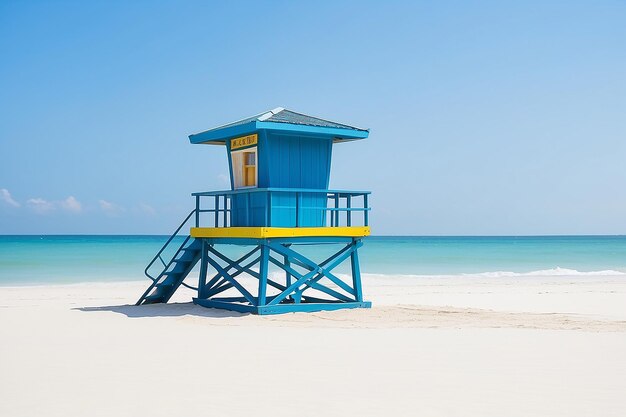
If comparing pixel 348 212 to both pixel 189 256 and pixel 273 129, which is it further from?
pixel 189 256

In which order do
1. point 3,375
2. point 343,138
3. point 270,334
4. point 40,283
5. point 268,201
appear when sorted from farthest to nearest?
point 40,283 < point 343,138 < point 268,201 < point 270,334 < point 3,375

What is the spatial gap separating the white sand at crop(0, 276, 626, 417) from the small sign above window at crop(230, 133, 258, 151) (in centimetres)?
351

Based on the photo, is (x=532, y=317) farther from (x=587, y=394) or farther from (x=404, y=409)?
(x=404, y=409)

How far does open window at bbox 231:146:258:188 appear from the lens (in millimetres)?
15625

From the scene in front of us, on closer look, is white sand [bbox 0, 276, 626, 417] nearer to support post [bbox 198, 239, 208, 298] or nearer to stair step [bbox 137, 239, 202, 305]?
stair step [bbox 137, 239, 202, 305]

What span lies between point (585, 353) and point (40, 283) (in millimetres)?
26614

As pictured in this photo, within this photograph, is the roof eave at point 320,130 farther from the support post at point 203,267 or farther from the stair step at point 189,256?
the stair step at point 189,256

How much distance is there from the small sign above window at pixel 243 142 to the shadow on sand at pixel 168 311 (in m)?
3.47

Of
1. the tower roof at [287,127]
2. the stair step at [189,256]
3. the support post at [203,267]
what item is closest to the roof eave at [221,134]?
the tower roof at [287,127]

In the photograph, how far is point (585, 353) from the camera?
10141 mm

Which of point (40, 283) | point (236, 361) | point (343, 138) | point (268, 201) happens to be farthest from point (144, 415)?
point (40, 283)

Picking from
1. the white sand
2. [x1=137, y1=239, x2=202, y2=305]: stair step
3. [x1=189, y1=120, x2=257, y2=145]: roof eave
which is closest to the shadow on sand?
the white sand

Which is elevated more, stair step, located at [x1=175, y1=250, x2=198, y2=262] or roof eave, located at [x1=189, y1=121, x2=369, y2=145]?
roof eave, located at [x1=189, y1=121, x2=369, y2=145]

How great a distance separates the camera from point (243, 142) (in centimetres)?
1542
